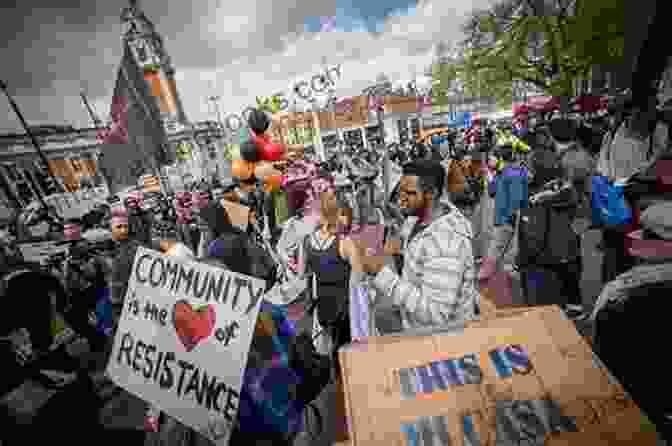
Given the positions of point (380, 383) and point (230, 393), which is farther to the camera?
point (230, 393)

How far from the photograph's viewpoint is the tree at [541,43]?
42.4 feet

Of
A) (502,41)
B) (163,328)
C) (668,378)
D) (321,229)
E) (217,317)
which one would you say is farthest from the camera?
(502,41)

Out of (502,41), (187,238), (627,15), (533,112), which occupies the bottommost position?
(187,238)

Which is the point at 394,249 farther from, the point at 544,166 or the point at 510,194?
the point at 544,166

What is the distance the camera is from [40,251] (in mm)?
7730

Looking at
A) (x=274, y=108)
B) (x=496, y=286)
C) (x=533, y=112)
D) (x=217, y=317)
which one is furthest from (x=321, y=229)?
(x=533, y=112)

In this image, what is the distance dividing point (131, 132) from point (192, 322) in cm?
279

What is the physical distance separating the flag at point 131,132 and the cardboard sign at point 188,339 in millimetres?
2128

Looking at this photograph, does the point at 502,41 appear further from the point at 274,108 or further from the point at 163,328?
the point at 163,328

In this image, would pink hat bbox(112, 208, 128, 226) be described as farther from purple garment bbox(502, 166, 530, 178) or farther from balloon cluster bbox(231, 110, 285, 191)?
purple garment bbox(502, 166, 530, 178)

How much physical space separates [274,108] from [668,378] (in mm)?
8149

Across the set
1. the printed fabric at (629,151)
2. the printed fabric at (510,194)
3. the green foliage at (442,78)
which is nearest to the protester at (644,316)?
the printed fabric at (629,151)

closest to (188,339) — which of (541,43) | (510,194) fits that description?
(510,194)

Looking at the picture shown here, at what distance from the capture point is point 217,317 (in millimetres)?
1440
